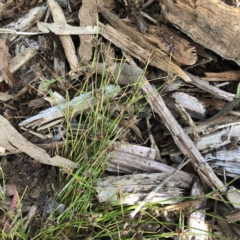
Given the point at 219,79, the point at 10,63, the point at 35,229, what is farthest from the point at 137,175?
the point at 10,63

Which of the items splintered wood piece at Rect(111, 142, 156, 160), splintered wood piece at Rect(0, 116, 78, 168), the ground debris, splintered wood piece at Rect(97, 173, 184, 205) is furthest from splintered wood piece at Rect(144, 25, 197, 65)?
splintered wood piece at Rect(0, 116, 78, 168)

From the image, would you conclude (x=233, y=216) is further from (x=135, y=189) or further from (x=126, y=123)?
(x=126, y=123)

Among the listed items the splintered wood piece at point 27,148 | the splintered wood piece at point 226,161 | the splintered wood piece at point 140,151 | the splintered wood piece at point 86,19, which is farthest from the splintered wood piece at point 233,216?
the splintered wood piece at point 86,19

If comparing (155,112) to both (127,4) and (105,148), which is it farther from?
(127,4)

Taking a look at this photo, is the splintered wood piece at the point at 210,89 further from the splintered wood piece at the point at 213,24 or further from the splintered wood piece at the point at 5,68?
the splintered wood piece at the point at 5,68

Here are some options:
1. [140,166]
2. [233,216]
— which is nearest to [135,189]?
[140,166]
